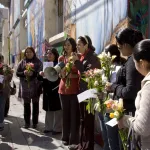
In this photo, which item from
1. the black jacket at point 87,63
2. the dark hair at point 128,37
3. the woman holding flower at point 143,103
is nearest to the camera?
the woman holding flower at point 143,103

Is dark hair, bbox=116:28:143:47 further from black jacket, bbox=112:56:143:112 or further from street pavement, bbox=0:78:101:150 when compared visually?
street pavement, bbox=0:78:101:150

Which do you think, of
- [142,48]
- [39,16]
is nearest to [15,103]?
[39,16]

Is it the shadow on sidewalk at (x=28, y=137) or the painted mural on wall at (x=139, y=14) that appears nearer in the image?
the painted mural on wall at (x=139, y=14)

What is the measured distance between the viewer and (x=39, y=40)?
13.7 metres

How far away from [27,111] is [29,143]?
1074 mm

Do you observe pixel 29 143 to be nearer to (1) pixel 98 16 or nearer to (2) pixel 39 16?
(1) pixel 98 16

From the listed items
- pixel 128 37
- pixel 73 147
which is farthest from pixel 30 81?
pixel 128 37

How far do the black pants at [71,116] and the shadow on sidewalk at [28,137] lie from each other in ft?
1.20

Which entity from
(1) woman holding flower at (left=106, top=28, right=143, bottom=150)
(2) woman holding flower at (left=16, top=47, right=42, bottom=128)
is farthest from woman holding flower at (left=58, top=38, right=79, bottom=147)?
(1) woman holding flower at (left=106, top=28, right=143, bottom=150)

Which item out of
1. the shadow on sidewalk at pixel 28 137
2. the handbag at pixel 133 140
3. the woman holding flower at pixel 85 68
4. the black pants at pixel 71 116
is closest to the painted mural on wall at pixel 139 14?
the woman holding flower at pixel 85 68

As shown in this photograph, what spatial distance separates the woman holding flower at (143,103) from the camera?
76.7 inches

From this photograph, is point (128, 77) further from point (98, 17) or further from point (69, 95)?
point (98, 17)

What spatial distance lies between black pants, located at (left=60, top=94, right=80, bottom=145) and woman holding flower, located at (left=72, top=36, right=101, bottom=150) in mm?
259

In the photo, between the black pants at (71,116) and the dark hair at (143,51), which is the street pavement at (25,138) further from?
→ the dark hair at (143,51)
